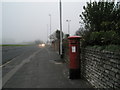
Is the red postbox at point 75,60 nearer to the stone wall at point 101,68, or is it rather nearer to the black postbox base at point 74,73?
the black postbox base at point 74,73

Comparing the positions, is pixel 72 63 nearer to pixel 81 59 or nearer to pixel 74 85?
pixel 81 59

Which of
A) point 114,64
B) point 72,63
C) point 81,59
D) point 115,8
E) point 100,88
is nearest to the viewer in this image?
point 114,64

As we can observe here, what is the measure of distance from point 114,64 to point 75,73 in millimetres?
3181

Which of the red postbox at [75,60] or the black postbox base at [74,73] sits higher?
the red postbox at [75,60]

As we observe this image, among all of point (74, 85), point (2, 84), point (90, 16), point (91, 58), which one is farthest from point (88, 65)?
Result: point (90, 16)

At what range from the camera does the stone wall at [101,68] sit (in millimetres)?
4113

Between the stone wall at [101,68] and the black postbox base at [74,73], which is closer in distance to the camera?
the stone wall at [101,68]

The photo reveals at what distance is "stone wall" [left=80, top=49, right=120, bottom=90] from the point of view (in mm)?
4113

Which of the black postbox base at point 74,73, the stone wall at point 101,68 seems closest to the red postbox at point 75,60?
the black postbox base at point 74,73

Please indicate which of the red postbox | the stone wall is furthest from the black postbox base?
the stone wall

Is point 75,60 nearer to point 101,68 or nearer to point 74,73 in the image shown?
Result: point 74,73

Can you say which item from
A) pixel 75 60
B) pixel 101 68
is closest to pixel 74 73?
pixel 75 60

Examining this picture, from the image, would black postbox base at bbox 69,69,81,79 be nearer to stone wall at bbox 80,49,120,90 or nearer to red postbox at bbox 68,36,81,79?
red postbox at bbox 68,36,81,79

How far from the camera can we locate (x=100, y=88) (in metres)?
5.13
